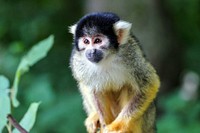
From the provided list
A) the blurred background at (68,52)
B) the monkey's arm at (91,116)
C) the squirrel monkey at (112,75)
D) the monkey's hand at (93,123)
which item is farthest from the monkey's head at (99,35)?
the blurred background at (68,52)

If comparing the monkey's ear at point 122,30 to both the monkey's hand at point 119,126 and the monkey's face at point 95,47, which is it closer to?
the monkey's face at point 95,47

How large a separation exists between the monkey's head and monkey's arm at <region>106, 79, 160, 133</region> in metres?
0.29

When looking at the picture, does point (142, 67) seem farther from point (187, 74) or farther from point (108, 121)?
point (187, 74)

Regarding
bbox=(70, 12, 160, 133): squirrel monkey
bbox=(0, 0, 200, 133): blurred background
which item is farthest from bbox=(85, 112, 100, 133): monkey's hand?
bbox=(0, 0, 200, 133): blurred background

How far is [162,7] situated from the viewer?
6.26 m

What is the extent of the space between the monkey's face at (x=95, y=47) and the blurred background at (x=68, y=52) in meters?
1.90

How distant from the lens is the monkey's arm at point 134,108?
2.97 m

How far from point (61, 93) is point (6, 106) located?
374 cm

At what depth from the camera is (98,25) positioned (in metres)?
2.82

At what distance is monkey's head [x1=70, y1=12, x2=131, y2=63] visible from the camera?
2.82 m

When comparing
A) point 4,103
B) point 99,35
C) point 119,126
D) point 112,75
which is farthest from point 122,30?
point 4,103

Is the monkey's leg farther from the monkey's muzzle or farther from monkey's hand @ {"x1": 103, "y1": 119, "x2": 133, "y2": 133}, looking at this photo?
the monkey's muzzle

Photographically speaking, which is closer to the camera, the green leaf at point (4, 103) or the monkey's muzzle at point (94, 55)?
the green leaf at point (4, 103)

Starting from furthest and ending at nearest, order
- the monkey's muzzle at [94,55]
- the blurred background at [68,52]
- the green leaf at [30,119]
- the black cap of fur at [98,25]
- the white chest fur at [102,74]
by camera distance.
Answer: the blurred background at [68,52], the white chest fur at [102,74], the monkey's muzzle at [94,55], the black cap of fur at [98,25], the green leaf at [30,119]
